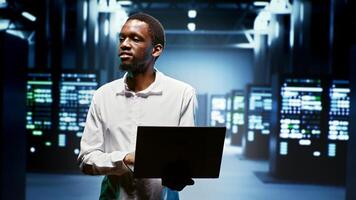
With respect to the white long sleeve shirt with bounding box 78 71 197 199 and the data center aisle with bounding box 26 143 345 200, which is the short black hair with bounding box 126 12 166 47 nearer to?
the white long sleeve shirt with bounding box 78 71 197 199

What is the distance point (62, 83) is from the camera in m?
9.37

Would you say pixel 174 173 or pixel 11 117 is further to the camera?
pixel 11 117

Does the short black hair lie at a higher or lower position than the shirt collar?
higher

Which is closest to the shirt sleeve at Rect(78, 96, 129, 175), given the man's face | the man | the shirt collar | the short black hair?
the man

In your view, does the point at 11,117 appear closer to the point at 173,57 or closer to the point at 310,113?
the point at 310,113

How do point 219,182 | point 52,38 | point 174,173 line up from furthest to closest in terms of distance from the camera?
1. point 52,38
2. point 219,182
3. point 174,173

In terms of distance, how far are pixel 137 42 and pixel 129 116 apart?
0.93 feet

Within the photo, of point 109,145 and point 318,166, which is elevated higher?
point 109,145

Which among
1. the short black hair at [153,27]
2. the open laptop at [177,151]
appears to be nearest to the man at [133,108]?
the short black hair at [153,27]

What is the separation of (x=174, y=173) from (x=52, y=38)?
10181 millimetres

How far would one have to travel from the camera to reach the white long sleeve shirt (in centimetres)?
192

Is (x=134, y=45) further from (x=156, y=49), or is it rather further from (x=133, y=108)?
(x=133, y=108)

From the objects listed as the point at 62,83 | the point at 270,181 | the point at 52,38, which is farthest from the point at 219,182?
the point at 52,38

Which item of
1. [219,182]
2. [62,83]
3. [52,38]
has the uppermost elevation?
[52,38]
